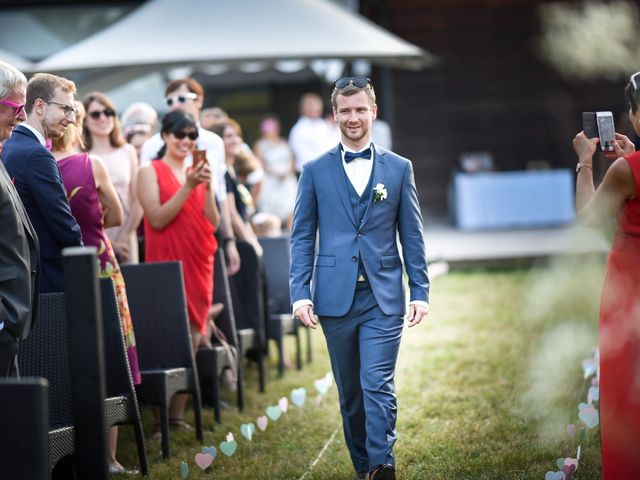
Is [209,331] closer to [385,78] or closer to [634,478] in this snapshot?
[634,478]

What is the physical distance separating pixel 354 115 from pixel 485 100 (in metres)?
15.6

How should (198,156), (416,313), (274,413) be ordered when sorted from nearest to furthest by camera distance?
(416,313)
(198,156)
(274,413)

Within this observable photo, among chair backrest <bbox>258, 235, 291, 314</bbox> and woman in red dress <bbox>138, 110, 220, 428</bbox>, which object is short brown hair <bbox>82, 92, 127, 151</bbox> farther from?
chair backrest <bbox>258, 235, 291, 314</bbox>

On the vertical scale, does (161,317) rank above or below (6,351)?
below

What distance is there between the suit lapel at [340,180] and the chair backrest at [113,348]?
1.07m

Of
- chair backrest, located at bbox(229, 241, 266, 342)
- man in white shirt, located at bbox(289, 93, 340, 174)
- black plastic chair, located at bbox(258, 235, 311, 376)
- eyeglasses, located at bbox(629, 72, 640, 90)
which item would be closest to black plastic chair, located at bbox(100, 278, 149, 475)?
eyeglasses, located at bbox(629, 72, 640, 90)

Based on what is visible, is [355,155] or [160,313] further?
[160,313]

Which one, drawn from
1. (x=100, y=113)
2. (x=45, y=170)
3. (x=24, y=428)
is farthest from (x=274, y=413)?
(x=24, y=428)

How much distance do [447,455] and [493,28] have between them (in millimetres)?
15184

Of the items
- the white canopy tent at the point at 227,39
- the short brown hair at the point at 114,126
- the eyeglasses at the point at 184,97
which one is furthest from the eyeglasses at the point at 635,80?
the white canopy tent at the point at 227,39

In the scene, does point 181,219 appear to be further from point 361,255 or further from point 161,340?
point 361,255

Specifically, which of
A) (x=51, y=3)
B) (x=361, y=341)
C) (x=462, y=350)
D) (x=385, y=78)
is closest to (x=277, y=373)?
(x=462, y=350)

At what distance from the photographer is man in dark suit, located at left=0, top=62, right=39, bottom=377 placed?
403cm

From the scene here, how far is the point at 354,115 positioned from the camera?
511 cm
